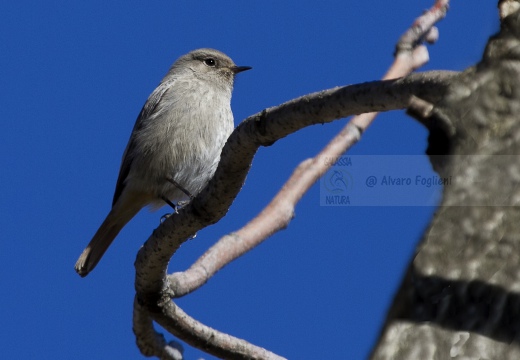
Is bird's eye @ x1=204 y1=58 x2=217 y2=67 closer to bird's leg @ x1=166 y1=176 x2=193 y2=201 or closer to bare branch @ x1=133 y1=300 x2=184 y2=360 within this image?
bird's leg @ x1=166 y1=176 x2=193 y2=201

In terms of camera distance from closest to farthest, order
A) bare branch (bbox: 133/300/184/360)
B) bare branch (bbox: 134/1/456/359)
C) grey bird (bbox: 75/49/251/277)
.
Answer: bare branch (bbox: 134/1/456/359), bare branch (bbox: 133/300/184/360), grey bird (bbox: 75/49/251/277)

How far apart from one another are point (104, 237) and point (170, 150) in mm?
877

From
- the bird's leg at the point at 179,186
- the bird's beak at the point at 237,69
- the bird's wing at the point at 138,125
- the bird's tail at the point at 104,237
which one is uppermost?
the bird's beak at the point at 237,69

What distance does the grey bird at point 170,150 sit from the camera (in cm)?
619

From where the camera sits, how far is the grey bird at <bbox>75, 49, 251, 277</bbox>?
6.19 meters

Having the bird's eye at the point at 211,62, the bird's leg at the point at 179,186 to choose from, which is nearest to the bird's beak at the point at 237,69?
the bird's eye at the point at 211,62

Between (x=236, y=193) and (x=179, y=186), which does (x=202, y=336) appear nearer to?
(x=236, y=193)

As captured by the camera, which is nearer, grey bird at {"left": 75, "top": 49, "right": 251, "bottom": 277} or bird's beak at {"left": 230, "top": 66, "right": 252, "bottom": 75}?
grey bird at {"left": 75, "top": 49, "right": 251, "bottom": 277}

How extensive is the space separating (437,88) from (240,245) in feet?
9.64

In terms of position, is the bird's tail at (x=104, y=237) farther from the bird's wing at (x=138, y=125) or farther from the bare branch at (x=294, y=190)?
the bare branch at (x=294, y=190)

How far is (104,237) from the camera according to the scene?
6.36 m

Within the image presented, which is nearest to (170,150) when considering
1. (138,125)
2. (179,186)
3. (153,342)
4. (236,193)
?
Result: (179,186)

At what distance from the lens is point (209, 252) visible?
522 centimetres

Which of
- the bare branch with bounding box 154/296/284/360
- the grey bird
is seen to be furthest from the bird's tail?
the bare branch with bounding box 154/296/284/360
